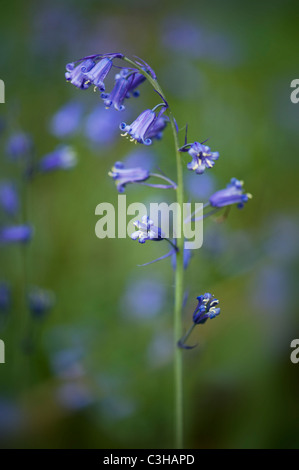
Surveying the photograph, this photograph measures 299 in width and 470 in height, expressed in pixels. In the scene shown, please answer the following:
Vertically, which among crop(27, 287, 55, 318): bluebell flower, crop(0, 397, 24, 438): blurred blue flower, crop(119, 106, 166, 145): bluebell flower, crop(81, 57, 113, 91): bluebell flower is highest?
crop(81, 57, 113, 91): bluebell flower

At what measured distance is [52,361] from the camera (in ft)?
14.5

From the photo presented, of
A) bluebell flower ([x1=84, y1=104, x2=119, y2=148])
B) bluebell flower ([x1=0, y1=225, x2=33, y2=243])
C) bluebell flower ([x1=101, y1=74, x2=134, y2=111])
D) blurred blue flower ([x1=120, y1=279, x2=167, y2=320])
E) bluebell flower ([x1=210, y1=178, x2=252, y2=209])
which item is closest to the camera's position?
bluebell flower ([x1=101, y1=74, x2=134, y2=111])

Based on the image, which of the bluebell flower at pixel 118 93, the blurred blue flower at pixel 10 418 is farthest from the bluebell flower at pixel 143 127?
the blurred blue flower at pixel 10 418

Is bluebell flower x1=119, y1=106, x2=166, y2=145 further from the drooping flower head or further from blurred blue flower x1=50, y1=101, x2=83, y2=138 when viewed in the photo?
blurred blue flower x1=50, y1=101, x2=83, y2=138

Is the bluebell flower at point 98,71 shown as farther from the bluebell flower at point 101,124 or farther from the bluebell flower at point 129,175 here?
the bluebell flower at point 101,124

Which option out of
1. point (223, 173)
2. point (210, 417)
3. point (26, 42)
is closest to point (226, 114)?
point (223, 173)

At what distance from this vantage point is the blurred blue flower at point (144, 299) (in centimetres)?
444

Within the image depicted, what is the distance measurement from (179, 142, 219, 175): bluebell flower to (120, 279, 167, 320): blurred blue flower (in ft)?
6.88

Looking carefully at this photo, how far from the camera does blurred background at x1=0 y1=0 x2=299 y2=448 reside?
4227mm

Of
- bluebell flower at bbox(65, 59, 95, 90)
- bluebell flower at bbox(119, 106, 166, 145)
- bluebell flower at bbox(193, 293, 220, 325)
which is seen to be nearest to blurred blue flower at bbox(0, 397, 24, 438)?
bluebell flower at bbox(193, 293, 220, 325)

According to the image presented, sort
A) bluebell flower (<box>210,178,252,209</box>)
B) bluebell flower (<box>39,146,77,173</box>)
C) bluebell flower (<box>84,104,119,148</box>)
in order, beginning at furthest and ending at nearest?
bluebell flower (<box>84,104,119,148</box>) → bluebell flower (<box>39,146,77,173</box>) → bluebell flower (<box>210,178,252,209</box>)

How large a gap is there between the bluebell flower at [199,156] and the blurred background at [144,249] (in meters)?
1.74

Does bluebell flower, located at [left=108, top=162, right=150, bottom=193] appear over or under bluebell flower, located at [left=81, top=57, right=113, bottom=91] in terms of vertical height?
under

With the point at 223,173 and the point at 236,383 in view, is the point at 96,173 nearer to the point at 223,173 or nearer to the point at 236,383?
the point at 223,173
